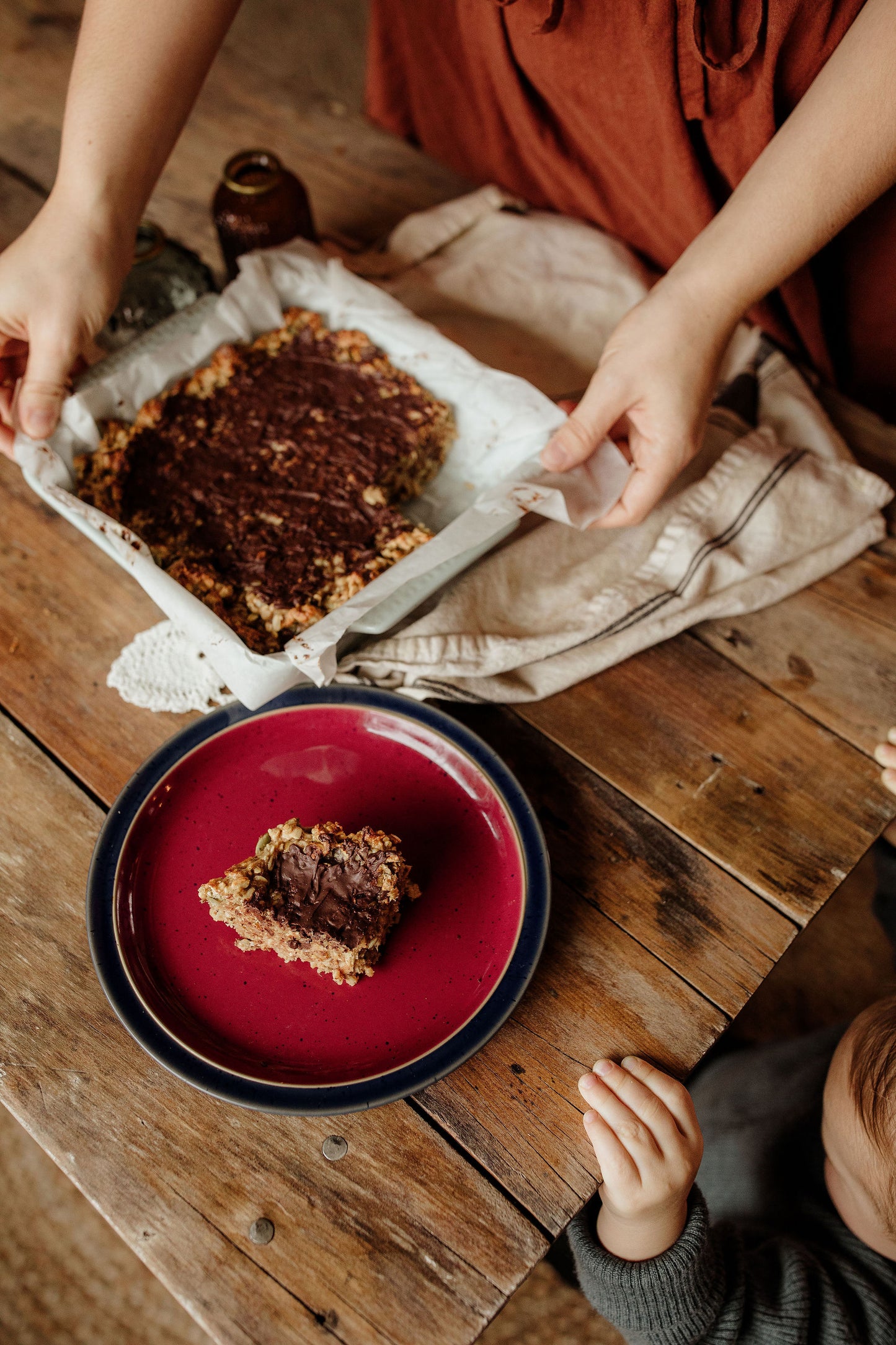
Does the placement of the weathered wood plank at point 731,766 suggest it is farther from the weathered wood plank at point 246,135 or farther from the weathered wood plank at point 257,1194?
the weathered wood plank at point 246,135

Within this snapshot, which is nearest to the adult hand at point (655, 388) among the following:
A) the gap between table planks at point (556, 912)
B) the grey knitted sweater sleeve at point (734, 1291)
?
the gap between table planks at point (556, 912)

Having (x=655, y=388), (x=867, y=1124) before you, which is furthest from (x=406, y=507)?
(x=867, y=1124)

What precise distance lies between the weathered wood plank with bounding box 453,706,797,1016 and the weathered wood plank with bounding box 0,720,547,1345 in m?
0.33

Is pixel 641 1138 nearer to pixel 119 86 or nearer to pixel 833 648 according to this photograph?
pixel 833 648

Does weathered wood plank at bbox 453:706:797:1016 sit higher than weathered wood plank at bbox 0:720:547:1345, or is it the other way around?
weathered wood plank at bbox 453:706:797:1016

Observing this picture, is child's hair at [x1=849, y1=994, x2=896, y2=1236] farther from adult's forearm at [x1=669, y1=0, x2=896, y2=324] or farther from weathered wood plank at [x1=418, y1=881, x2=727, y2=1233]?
adult's forearm at [x1=669, y1=0, x2=896, y2=324]

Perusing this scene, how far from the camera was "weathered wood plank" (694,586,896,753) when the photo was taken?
1284 mm

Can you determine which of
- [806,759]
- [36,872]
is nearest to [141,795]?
[36,872]

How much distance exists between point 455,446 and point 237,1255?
3.51ft

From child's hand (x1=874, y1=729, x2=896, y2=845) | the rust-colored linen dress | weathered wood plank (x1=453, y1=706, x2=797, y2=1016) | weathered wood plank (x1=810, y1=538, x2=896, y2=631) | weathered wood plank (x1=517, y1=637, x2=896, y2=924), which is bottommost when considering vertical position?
weathered wood plank (x1=453, y1=706, x2=797, y2=1016)

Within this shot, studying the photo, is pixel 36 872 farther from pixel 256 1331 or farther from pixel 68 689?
pixel 256 1331

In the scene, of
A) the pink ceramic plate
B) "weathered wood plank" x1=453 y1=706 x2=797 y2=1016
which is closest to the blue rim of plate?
the pink ceramic plate

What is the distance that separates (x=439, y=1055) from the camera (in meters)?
0.92

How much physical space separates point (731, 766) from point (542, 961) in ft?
1.20
